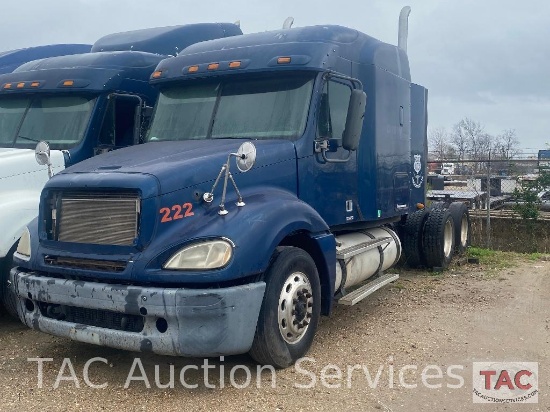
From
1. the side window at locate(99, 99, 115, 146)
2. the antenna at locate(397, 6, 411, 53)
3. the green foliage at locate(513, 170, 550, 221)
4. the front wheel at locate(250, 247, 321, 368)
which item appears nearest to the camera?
the front wheel at locate(250, 247, 321, 368)

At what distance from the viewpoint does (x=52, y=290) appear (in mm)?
4652

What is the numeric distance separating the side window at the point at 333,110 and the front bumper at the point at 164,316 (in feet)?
6.72

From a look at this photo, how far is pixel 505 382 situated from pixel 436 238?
4.60 metres

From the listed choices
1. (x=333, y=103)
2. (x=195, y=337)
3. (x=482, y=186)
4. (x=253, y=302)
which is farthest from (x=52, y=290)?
(x=482, y=186)

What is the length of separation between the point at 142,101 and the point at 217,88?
1694mm

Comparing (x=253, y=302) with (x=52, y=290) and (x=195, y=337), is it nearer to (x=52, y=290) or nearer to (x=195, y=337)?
(x=195, y=337)

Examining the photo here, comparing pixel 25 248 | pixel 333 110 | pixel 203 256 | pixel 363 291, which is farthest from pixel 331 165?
pixel 25 248

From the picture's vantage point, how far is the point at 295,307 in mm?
4988

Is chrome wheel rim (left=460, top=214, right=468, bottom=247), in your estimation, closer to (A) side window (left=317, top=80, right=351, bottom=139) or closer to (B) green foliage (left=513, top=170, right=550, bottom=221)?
(B) green foliage (left=513, top=170, right=550, bottom=221)

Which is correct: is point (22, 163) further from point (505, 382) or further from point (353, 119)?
point (505, 382)

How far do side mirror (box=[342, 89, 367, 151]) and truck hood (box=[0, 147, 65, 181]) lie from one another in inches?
123

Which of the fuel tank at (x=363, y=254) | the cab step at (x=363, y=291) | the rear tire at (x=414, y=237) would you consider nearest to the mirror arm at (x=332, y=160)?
the fuel tank at (x=363, y=254)

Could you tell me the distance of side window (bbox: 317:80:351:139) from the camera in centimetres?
593

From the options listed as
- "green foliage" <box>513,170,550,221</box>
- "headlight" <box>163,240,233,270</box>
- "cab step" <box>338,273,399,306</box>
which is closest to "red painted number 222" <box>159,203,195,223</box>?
"headlight" <box>163,240,233,270</box>
